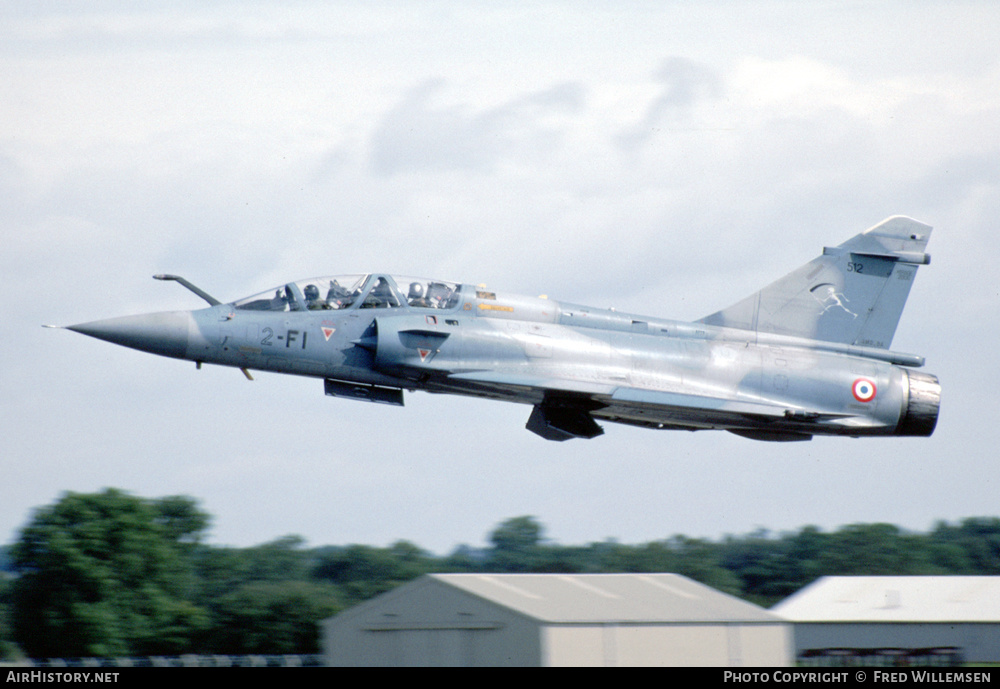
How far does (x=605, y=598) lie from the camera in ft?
66.3

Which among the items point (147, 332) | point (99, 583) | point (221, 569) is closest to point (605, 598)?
point (147, 332)

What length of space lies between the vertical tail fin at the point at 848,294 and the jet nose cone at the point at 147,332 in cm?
760

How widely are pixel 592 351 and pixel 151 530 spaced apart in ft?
91.7

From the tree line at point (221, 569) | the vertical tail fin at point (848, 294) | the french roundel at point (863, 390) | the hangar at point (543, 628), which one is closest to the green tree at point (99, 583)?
the tree line at point (221, 569)

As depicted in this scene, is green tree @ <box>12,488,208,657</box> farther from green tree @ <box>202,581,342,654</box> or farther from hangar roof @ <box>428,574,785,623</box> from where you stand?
hangar roof @ <box>428,574,785,623</box>

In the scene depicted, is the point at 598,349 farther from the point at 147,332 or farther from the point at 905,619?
the point at 905,619

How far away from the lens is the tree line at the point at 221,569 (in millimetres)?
36281

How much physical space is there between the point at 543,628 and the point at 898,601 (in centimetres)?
1391

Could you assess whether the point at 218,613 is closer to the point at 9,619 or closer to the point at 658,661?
the point at 9,619

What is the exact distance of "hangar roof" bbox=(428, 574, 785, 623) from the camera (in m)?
18.7

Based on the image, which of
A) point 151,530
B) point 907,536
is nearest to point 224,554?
point 151,530

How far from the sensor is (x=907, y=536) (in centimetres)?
6162

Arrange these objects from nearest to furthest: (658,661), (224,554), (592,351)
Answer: (592,351) → (658,661) → (224,554)

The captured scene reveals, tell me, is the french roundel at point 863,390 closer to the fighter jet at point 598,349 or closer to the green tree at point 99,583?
the fighter jet at point 598,349
